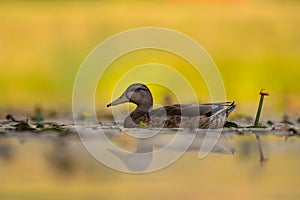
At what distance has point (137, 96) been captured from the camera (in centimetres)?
689

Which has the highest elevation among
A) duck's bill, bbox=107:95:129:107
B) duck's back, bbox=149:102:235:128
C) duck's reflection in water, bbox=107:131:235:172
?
duck's bill, bbox=107:95:129:107

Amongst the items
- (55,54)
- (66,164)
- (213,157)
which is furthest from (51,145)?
(55,54)

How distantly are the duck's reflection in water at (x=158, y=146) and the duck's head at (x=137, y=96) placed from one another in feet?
1.24

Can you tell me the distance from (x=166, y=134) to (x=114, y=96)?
3.27 ft

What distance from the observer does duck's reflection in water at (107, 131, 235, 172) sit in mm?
5605

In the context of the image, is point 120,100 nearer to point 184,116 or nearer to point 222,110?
point 184,116

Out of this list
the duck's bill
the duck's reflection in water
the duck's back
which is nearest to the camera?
the duck's reflection in water

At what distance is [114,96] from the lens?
24.0 feet

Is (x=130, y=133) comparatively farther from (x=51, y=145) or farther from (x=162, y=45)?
(x=162, y=45)

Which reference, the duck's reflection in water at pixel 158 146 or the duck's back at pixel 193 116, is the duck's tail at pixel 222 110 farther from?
the duck's reflection in water at pixel 158 146

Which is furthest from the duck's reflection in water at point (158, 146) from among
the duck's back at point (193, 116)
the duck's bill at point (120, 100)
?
the duck's bill at point (120, 100)

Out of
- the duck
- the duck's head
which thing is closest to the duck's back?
the duck

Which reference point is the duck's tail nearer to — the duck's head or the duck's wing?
the duck's wing

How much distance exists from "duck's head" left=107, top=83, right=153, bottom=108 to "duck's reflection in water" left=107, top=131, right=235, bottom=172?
0.38 meters
